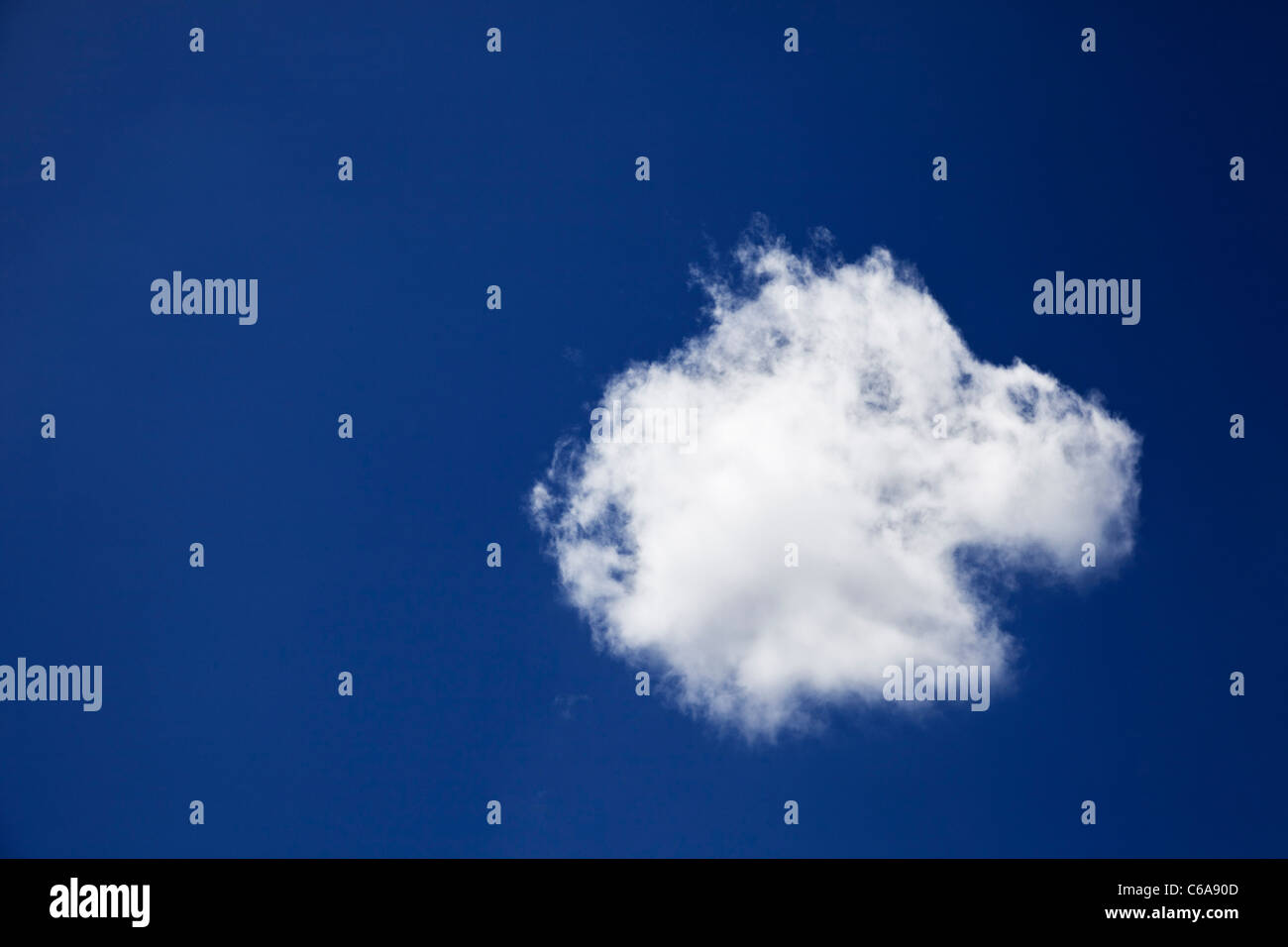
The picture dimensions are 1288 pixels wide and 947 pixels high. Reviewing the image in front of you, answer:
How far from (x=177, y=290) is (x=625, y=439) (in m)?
4.49
